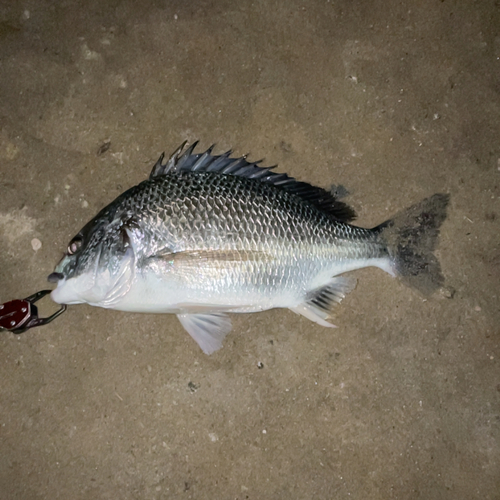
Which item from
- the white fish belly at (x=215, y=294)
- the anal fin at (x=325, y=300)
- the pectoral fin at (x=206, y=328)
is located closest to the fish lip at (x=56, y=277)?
the white fish belly at (x=215, y=294)

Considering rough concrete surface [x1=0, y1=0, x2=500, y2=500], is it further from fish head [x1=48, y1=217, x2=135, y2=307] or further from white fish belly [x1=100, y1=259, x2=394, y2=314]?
fish head [x1=48, y1=217, x2=135, y2=307]

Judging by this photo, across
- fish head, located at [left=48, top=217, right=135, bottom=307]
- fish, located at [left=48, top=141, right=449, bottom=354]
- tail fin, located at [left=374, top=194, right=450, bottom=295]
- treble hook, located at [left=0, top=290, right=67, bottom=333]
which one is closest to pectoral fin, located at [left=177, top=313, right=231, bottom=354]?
fish, located at [left=48, top=141, right=449, bottom=354]

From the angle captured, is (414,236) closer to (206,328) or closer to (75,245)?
(206,328)

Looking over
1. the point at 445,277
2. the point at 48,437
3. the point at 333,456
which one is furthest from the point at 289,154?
the point at 48,437

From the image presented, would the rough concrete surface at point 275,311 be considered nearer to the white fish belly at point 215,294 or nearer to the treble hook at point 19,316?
the treble hook at point 19,316

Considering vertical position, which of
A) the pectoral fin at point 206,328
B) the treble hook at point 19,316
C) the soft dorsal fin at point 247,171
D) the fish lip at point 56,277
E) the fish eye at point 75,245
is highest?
the soft dorsal fin at point 247,171

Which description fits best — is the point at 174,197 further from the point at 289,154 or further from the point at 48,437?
the point at 48,437

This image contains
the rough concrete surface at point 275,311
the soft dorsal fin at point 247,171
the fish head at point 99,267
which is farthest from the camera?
the rough concrete surface at point 275,311
